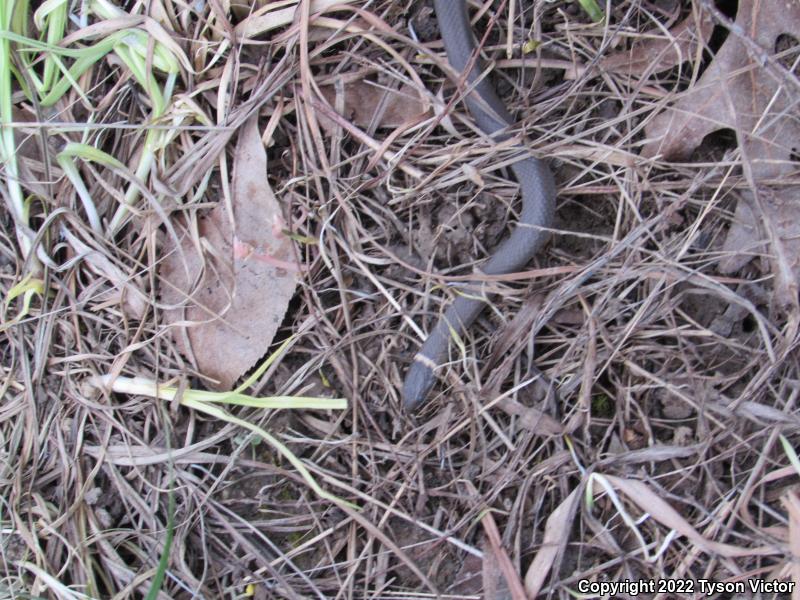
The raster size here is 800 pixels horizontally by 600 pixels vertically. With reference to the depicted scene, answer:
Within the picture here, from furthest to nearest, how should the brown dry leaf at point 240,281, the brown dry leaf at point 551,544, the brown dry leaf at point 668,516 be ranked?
the brown dry leaf at point 240,281
the brown dry leaf at point 551,544
the brown dry leaf at point 668,516

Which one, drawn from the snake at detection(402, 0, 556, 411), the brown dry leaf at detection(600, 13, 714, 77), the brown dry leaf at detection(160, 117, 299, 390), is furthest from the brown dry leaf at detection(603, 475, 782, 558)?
the brown dry leaf at detection(600, 13, 714, 77)

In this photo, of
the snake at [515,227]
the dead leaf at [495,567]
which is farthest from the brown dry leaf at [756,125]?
the dead leaf at [495,567]

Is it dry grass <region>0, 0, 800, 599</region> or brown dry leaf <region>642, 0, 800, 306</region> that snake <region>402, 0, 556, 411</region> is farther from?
brown dry leaf <region>642, 0, 800, 306</region>

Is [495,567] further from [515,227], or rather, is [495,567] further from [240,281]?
[240,281]

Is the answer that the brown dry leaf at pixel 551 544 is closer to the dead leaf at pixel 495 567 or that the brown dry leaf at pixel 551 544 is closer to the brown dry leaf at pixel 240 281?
the dead leaf at pixel 495 567

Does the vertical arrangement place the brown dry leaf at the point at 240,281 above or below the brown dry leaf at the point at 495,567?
above

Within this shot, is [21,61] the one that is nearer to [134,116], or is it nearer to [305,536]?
[134,116]
